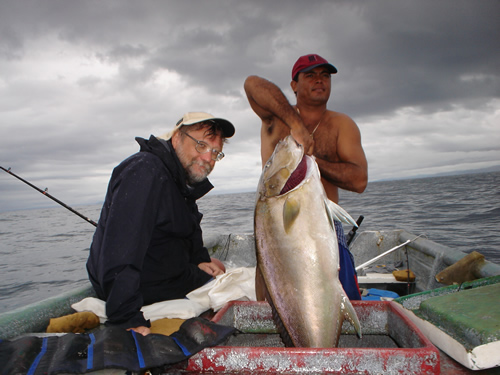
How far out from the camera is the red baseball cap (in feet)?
11.3

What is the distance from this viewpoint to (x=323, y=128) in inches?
149

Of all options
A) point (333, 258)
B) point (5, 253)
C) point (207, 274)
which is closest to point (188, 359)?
point (333, 258)

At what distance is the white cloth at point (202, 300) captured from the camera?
2.75m

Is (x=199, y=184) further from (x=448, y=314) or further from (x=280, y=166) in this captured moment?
(x=448, y=314)

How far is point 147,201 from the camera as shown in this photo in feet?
8.26

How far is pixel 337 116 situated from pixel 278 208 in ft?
6.54

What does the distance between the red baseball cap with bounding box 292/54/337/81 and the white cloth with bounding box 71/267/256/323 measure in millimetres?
2298

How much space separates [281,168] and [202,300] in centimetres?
155

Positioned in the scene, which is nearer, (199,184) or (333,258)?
(333,258)

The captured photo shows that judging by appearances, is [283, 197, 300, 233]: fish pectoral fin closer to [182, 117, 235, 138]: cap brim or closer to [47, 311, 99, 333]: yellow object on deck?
[182, 117, 235, 138]: cap brim

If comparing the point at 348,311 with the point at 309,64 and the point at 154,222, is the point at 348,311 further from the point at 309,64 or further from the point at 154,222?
the point at 309,64

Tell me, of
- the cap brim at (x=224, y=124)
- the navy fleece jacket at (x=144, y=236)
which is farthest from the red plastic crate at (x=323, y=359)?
the cap brim at (x=224, y=124)

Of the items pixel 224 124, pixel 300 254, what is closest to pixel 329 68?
pixel 224 124

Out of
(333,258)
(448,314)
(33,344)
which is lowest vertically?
(448,314)
